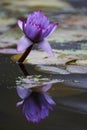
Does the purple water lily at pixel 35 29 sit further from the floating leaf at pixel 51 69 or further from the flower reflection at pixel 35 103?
the flower reflection at pixel 35 103

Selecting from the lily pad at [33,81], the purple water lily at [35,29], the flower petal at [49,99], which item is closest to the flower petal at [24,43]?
the purple water lily at [35,29]

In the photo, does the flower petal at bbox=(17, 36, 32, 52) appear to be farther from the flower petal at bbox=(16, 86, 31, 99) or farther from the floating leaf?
the flower petal at bbox=(16, 86, 31, 99)

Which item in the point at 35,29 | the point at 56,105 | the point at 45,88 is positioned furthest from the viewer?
the point at 35,29

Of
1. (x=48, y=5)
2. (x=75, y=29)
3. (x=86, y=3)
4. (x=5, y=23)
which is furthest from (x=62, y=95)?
(x=86, y=3)

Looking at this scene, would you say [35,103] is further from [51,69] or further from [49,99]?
[51,69]

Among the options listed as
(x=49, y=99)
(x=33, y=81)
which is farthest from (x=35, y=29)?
(x=49, y=99)

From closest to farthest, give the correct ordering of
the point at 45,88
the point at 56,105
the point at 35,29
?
the point at 56,105
the point at 45,88
the point at 35,29

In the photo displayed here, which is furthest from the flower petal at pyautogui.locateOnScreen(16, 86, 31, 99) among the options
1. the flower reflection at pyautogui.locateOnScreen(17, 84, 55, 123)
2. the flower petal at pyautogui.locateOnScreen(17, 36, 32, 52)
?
the flower petal at pyautogui.locateOnScreen(17, 36, 32, 52)
